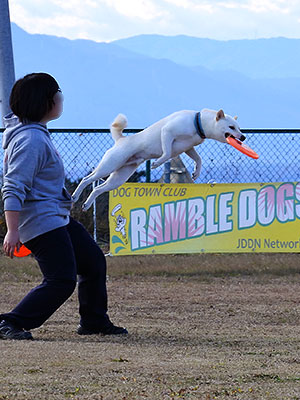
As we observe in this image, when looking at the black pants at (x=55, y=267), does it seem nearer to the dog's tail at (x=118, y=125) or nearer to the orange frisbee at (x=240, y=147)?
the orange frisbee at (x=240, y=147)

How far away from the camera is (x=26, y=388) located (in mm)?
3781

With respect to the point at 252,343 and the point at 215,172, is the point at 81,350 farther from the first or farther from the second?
the point at 215,172

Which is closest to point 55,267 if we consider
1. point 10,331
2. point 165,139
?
point 10,331

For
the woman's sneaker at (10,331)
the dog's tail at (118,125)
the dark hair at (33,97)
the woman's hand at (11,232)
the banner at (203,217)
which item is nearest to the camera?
the woman's hand at (11,232)

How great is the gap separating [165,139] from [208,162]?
401cm

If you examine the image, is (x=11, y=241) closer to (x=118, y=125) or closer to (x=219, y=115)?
(x=219, y=115)

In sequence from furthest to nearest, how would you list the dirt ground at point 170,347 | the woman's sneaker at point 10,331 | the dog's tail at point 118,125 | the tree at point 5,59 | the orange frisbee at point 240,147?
the tree at point 5,59 < the dog's tail at point 118,125 < the orange frisbee at point 240,147 < the woman's sneaker at point 10,331 < the dirt ground at point 170,347

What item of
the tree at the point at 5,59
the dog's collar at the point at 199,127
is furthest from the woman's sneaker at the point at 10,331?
the tree at the point at 5,59

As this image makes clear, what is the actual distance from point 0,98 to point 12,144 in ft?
19.8

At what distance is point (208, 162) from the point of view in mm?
11148

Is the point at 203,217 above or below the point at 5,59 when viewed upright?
below

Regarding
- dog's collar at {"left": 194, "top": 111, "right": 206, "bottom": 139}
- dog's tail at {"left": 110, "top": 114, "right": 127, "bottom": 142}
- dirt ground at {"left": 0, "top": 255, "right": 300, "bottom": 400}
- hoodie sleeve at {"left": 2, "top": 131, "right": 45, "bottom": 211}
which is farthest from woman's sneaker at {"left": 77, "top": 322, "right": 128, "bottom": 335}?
dog's tail at {"left": 110, "top": 114, "right": 127, "bottom": 142}

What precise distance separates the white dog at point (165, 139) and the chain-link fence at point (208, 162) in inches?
122

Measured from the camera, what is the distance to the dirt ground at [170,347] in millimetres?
3820
